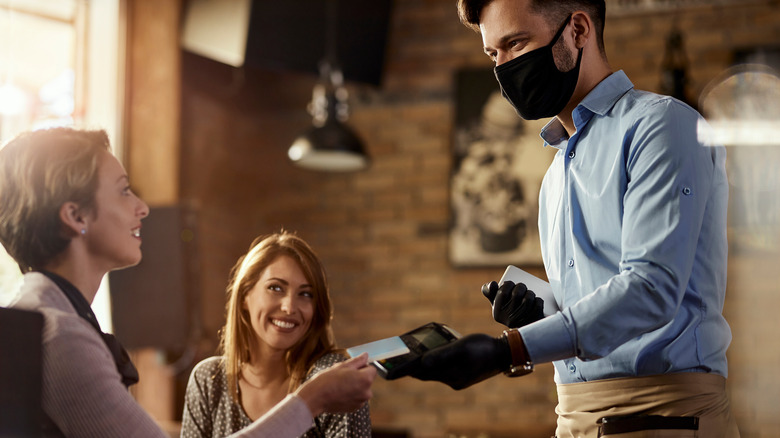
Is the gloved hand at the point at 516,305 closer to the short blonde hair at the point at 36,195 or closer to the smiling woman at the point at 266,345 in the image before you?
the short blonde hair at the point at 36,195

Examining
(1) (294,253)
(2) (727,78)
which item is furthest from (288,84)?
(1) (294,253)

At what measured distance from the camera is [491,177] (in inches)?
221

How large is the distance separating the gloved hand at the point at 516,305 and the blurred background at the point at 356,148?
9.12ft

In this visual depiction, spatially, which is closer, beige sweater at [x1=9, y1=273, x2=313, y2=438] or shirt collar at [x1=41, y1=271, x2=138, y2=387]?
beige sweater at [x1=9, y1=273, x2=313, y2=438]

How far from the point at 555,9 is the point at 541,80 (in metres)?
0.13

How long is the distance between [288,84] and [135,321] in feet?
7.62

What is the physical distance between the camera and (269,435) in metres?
1.57

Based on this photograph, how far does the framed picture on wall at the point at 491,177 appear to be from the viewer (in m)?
5.49


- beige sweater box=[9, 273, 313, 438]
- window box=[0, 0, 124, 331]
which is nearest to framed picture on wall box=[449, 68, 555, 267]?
window box=[0, 0, 124, 331]

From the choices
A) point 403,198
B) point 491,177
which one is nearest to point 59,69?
point 403,198

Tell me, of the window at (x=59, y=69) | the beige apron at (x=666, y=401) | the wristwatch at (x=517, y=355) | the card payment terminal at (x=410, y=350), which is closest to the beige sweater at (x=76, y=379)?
the card payment terminal at (x=410, y=350)

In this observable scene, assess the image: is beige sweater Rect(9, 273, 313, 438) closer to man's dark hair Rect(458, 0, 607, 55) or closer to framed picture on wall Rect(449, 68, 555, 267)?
man's dark hair Rect(458, 0, 607, 55)

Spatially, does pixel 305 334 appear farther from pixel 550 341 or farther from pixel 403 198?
pixel 403 198

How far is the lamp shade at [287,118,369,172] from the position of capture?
15.7 feet
